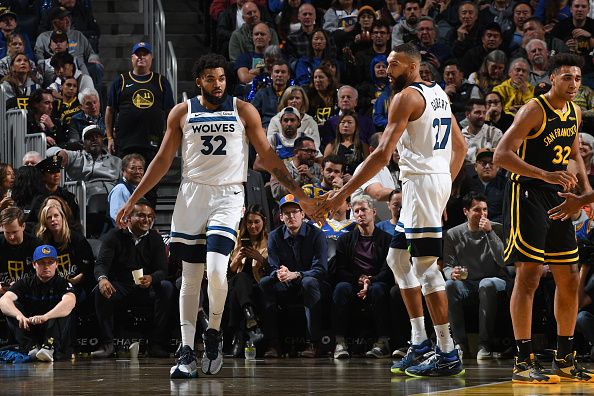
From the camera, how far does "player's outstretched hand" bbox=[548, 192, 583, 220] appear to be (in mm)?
8305

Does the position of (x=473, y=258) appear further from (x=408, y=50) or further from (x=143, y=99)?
(x=143, y=99)

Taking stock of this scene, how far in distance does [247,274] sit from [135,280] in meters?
1.23

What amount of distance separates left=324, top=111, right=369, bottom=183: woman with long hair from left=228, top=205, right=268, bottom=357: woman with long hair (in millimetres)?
2072

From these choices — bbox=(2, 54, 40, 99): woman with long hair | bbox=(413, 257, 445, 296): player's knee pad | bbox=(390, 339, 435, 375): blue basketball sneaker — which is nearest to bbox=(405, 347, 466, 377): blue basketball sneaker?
bbox=(390, 339, 435, 375): blue basketball sneaker

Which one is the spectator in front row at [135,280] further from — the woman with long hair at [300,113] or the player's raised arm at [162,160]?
the player's raised arm at [162,160]

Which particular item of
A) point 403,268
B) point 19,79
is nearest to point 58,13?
point 19,79

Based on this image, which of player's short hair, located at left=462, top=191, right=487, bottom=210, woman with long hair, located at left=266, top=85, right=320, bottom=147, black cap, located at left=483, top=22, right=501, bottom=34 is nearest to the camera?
player's short hair, located at left=462, top=191, right=487, bottom=210

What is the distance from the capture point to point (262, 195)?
14.4 meters

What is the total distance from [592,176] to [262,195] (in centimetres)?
389

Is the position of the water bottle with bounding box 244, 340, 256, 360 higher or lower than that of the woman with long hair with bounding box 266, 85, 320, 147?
lower

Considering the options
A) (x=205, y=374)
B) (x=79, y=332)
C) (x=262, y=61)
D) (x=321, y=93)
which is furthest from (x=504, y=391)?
(x=262, y=61)

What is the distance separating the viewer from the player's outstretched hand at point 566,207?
327 inches

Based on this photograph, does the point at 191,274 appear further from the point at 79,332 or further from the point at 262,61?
the point at 262,61

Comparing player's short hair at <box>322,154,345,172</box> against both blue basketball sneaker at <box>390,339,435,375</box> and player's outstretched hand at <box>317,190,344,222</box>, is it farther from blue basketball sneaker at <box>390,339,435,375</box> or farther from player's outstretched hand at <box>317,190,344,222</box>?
blue basketball sneaker at <box>390,339,435,375</box>
